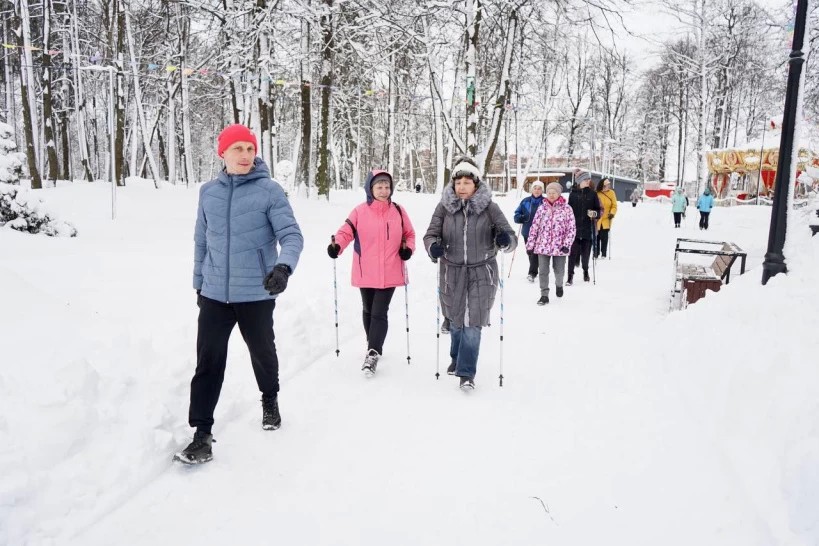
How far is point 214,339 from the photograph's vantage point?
3330 millimetres

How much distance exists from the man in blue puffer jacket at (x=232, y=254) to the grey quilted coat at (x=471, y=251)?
1.59 m

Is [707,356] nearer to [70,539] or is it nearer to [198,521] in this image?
[198,521]

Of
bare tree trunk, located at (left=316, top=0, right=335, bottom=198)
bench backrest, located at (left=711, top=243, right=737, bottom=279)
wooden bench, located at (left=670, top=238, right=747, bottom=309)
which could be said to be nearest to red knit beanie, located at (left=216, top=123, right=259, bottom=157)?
wooden bench, located at (left=670, top=238, right=747, bottom=309)

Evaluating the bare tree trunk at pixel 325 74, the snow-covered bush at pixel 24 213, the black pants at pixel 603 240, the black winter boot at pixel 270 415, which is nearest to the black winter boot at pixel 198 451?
the black winter boot at pixel 270 415

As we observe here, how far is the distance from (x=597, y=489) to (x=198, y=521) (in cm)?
223

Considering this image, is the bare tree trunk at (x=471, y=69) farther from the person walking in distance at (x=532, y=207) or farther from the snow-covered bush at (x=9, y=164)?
the snow-covered bush at (x=9, y=164)

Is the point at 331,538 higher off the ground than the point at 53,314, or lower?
lower

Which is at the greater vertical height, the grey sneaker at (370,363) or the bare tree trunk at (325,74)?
the bare tree trunk at (325,74)

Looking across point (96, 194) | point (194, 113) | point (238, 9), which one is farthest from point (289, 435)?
point (194, 113)

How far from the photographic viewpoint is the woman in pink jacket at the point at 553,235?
324 inches

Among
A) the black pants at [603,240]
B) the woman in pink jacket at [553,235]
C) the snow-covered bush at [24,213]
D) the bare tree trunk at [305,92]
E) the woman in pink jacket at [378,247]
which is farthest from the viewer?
the bare tree trunk at [305,92]

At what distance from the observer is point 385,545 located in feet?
8.43

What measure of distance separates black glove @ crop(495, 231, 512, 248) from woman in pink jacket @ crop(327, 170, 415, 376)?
96cm

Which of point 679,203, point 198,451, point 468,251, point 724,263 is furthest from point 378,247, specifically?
point 679,203
